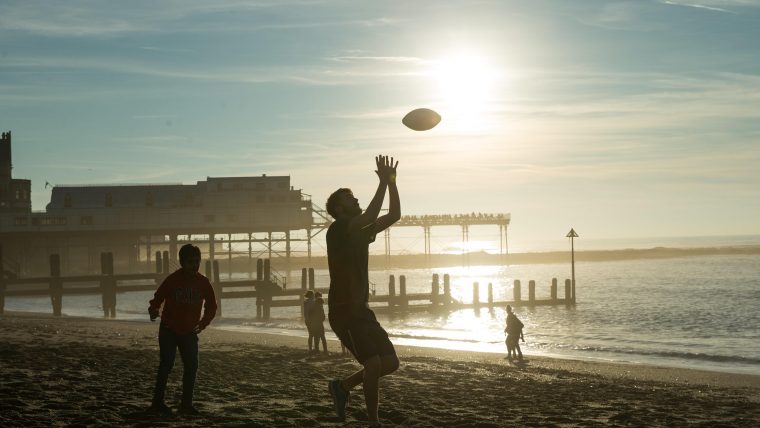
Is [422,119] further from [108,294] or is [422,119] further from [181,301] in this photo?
[108,294]

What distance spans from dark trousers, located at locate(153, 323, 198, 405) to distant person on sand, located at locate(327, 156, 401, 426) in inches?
87.8

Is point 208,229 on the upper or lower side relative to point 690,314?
upper

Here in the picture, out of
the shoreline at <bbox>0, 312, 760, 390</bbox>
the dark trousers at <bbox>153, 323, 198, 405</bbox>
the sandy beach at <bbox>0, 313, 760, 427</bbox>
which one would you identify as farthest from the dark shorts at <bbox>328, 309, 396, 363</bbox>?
the shoreline at <bbox>0, 312, 760, 390</bbox>

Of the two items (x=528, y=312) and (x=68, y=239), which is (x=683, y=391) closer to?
(x=528, y=312)

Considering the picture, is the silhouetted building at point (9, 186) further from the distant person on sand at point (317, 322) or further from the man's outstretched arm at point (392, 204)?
the man's outstretched arm at point (392, 204)

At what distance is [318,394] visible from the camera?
10992 millimetres

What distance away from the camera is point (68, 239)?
2835 inches

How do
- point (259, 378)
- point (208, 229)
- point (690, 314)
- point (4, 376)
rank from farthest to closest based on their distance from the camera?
point (208, 229), point (690, 314), point (259, 378), point (4, 376)

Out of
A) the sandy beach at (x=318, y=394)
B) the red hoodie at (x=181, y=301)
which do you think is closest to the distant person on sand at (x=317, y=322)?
the sandy beach at (x=318, y=394)

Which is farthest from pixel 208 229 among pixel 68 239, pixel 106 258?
pixel 106 258

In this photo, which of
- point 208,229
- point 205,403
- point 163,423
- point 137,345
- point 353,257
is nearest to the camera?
point 353,257

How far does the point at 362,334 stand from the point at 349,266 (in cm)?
57

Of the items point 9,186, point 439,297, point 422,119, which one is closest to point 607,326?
point 439,297

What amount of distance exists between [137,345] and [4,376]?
316 inches
